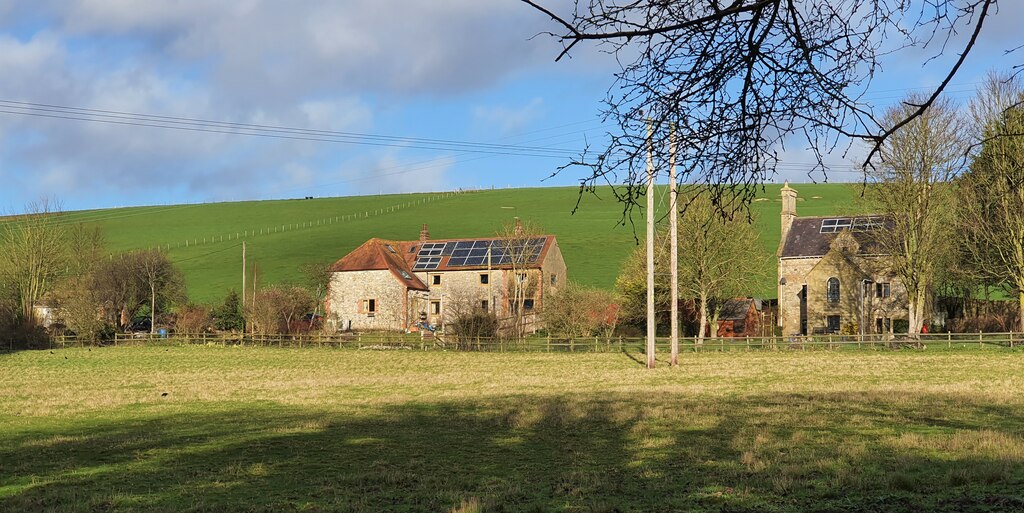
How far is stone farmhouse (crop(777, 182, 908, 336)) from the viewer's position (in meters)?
63.0

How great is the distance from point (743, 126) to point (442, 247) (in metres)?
81.4

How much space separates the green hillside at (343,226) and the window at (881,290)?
75.6 feet

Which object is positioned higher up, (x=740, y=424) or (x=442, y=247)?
(x=442, y=247)

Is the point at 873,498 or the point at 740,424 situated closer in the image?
the point at 873,498

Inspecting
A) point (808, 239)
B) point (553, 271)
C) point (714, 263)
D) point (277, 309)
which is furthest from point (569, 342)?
point (553, 271)

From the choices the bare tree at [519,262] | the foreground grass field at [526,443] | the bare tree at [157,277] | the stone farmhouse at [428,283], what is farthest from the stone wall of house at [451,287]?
the foreground grass field at [526,443]

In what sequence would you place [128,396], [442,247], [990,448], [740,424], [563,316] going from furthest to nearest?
1. [442,247]
2. [563,316]
3. [128,396]
4. [740,424]
5. [990,448]

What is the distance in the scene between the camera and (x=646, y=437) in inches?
600

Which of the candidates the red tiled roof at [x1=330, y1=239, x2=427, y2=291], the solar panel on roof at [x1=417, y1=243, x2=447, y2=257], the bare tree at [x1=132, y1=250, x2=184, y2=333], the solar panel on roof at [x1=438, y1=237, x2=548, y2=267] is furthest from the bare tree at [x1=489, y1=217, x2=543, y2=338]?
the bare tree at [x1=132, y1=250, x2=184, y2=333]

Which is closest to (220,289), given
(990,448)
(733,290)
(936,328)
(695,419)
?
(733,290)

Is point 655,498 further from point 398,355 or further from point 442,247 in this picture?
point 442,247

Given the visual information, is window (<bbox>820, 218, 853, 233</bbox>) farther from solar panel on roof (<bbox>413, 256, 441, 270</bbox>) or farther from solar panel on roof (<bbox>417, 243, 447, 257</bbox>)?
solar panel on roof (<bbox>417, 243, 447, 257</bbox>)

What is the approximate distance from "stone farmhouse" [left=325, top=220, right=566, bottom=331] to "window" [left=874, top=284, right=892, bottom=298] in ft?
83.2

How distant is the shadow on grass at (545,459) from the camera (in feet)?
31.4
